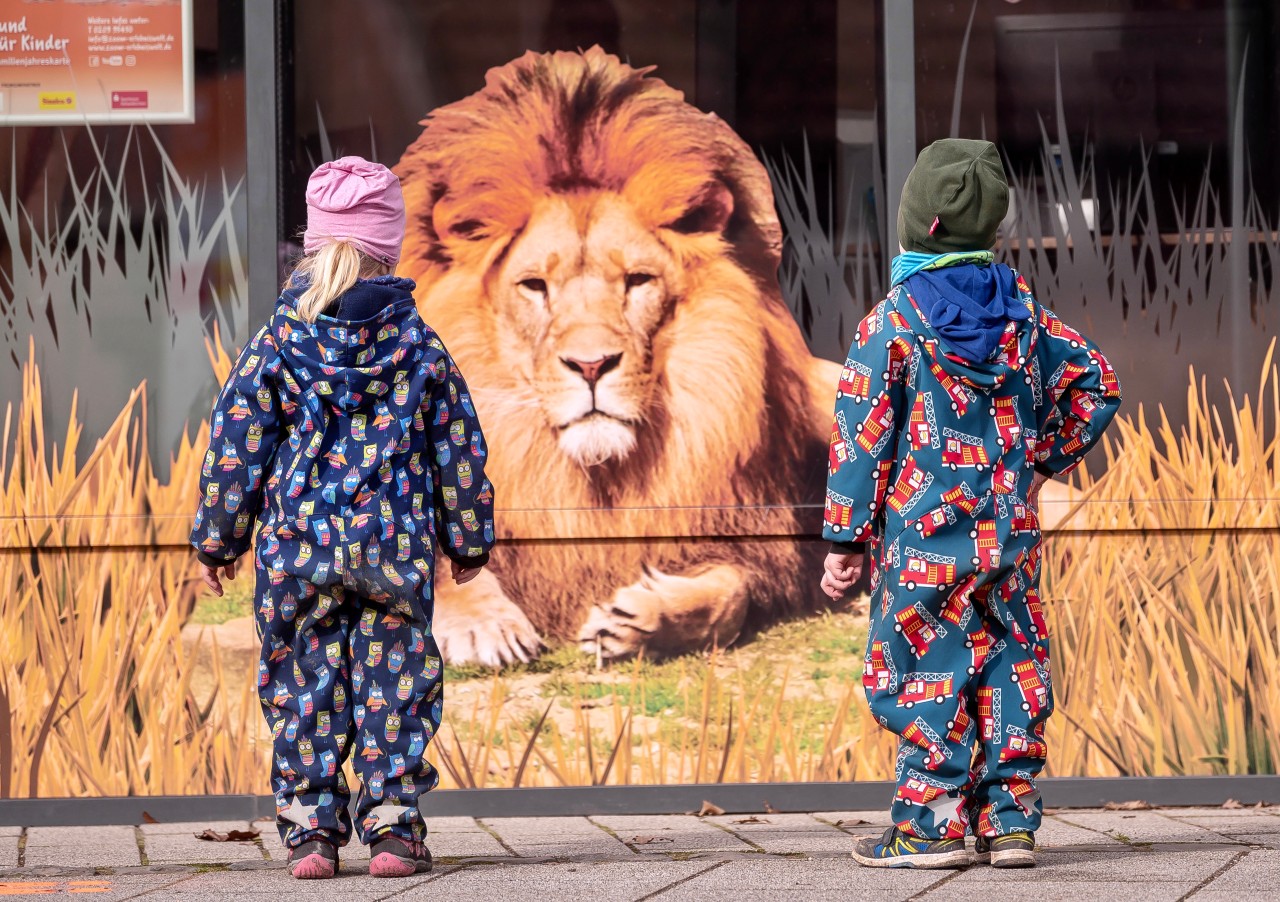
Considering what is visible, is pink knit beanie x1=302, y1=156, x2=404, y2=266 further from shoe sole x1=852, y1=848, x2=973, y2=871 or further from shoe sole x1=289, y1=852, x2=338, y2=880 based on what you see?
shoe sole x1=852, y1=848, x2=973, y2=871

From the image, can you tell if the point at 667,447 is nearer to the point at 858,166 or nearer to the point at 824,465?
the point at 824,465

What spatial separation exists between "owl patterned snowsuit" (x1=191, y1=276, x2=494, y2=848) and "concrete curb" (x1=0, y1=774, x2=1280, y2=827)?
1243 millimetres

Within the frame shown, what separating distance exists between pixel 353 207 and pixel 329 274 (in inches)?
6.7

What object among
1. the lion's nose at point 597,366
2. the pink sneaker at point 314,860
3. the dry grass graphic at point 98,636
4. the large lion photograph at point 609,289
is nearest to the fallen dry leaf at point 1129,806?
the large lion photograph at point 609,289

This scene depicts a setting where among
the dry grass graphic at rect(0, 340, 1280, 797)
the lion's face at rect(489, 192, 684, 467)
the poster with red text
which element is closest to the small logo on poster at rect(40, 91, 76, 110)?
the poster with red text

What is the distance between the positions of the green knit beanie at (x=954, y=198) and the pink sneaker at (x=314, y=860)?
1.90 meters

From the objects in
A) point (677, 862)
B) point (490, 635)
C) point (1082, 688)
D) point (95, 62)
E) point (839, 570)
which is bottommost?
point (677, 862)

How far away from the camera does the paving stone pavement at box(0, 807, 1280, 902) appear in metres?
3.75

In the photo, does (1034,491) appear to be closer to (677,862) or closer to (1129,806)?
(677,862)

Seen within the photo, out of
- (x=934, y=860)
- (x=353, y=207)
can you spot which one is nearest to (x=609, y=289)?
(x=353, y=207)

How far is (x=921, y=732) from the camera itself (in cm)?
394

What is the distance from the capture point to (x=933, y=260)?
4062 mm

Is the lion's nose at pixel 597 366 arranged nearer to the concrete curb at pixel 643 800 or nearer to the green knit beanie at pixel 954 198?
the concrete curb at pixel 643 800

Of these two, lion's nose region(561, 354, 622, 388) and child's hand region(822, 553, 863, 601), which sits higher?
lion's nose region(561, 354, 622, 388)
